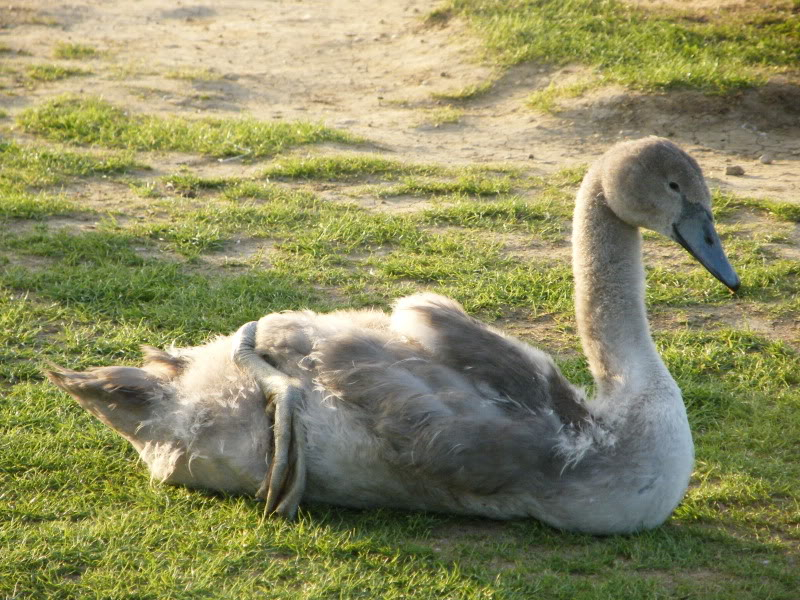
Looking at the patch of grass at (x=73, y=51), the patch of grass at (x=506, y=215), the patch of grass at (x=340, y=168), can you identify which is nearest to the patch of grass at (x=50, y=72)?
the patch of grass at (x=73, y=51)

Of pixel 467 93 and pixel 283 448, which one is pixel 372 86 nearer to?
pixel 467 93

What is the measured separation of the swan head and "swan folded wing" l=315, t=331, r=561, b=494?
956 millimetres

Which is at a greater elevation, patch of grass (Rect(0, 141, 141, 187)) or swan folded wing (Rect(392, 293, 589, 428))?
swan folded wing (Rect(392, 293, 589, 428))

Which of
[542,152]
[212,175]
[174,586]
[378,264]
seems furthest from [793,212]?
[174,586]

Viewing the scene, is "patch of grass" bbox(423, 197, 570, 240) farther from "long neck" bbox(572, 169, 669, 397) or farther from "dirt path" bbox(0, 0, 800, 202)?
"long neck" bbox(572, 169, 669, 397)

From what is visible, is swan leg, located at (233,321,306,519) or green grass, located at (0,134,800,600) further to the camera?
swan leg, located at (233,321,306,519)

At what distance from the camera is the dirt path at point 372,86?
8109 millimetres

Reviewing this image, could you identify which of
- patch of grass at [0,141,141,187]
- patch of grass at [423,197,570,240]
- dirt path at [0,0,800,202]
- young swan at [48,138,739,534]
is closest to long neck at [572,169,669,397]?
young swan at [48,138,739,534]

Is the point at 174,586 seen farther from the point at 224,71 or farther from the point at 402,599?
the point at 224,71

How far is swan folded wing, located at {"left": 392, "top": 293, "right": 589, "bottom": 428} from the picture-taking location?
3.66 m

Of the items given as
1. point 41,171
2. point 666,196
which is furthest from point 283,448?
point 41,171

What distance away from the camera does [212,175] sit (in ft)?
24.3

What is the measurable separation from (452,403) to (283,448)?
24.6 inches

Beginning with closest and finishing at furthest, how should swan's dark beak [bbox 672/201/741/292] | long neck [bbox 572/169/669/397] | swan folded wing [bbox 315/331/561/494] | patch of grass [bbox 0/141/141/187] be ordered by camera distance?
swan folded wing [bbox 315/331/561/494]
long neck [bbox 572/169/669/397]
swan's dark beak [bbox 672/201/741/292]
patch of grass [bbox 0/141/141/187]
